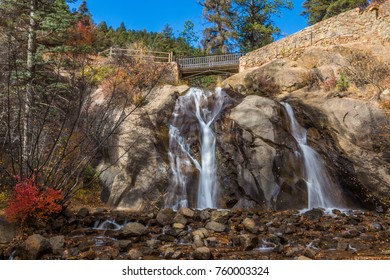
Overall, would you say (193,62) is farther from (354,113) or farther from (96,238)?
(96,238)

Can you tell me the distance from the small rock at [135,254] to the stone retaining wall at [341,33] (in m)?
18.6

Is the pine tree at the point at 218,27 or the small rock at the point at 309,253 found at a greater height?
the pine tree at the point at 218,27

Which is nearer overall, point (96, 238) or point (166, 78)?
point (96, 238)

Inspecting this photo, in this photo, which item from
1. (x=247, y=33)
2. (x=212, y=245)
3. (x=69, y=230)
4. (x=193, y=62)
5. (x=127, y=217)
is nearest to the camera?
(x=212, y=245)

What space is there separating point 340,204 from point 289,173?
2325 mm

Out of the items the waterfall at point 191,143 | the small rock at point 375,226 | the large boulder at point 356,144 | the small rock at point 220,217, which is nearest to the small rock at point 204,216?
the small rock at point 220,217

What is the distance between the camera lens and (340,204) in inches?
447

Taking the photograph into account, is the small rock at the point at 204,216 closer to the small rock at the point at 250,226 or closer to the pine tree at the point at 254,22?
the small rock at the point at 250,226

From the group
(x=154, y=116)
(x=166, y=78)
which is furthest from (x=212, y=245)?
(x=166, y=78)

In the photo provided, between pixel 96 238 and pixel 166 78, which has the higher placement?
pixel 166 78

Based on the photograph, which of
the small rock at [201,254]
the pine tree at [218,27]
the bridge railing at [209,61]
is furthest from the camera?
the pine tree at [218,27]

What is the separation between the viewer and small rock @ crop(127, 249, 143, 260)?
5807 mm

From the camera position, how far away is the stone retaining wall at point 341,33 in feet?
58.3

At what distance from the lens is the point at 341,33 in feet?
62.1
